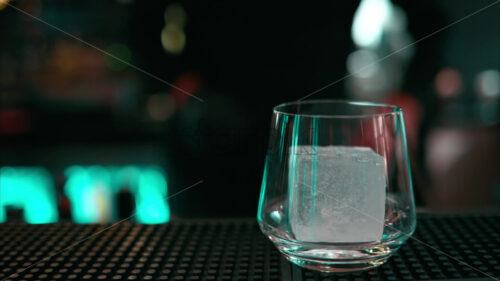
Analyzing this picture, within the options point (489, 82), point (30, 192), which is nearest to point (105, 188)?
point (30, 192)

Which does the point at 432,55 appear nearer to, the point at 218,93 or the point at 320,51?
the point at 320,51

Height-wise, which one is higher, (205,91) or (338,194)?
(205,91)

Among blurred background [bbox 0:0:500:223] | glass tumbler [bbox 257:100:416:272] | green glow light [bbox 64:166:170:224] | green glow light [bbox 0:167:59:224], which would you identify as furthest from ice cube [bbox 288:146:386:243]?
green glow light [bbox 0:167:59:224]

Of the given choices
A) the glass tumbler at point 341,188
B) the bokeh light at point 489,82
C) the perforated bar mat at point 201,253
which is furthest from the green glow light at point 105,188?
the bokeh light at point 489,82

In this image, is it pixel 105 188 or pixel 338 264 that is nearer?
pixel 338 264

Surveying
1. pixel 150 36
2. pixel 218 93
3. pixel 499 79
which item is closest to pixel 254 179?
pixel 218 93

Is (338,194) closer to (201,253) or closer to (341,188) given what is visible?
(341,188)

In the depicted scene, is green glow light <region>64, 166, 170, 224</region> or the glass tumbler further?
green glow light <region>64, 166, 170, 224</region>

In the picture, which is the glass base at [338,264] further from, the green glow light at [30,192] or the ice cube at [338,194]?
the green glow light at [30,192]

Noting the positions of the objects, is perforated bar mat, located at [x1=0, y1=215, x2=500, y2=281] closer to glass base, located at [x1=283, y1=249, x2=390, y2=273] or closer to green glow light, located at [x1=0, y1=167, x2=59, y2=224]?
glass base, located at [x1=283, y1=249, x2=390, y2=273]
